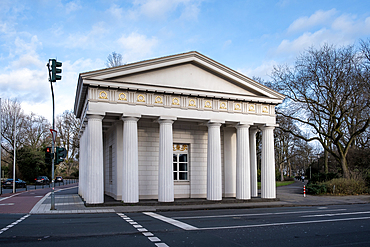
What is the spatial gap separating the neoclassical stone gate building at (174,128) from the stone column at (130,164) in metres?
0.06

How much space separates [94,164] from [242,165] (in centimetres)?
989

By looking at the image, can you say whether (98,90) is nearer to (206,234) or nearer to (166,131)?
(166,131)

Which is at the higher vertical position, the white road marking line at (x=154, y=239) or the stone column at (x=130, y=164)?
the stone column at (x=130, y=164)

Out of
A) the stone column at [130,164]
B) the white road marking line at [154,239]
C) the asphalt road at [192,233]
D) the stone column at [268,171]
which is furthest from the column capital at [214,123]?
the white road marking line at [154,239]

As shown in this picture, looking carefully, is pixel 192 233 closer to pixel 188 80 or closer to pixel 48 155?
pixel 48 155

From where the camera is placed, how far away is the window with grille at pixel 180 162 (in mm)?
23078

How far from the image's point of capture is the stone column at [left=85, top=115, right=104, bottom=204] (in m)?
18.4

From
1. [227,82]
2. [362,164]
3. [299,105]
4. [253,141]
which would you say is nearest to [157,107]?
[227,82]

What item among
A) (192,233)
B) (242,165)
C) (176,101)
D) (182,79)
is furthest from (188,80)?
(192,233)

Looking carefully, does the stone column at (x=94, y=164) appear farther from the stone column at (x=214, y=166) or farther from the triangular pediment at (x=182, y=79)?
the stone column at (x=214, y=166)

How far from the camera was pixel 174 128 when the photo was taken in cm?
2305

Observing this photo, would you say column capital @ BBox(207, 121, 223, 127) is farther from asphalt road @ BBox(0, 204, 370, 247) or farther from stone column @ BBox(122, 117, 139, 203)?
asphalt road @ BBox(0, 204, 370, 247)

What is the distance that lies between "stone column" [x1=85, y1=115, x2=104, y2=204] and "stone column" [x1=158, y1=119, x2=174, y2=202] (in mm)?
3599

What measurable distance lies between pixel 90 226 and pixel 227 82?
14180 millimetres
